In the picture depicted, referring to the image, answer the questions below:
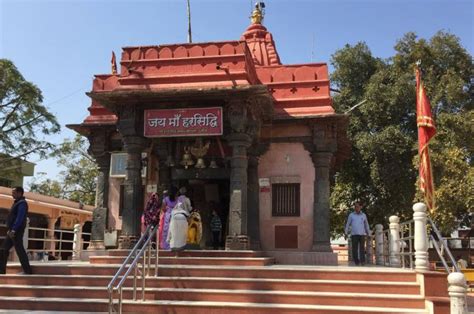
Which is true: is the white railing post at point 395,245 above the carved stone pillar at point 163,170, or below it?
below

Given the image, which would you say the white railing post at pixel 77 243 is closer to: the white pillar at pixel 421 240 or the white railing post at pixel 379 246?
the white railing post at pixel 379 246

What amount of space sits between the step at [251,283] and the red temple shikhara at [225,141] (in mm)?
2054

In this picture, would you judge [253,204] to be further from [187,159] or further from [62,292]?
[62,292]

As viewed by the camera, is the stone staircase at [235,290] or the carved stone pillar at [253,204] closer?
the stone staircase at [235,290]

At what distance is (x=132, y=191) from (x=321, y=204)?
15.9ft

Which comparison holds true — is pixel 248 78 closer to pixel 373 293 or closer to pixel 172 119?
pixel 172 119

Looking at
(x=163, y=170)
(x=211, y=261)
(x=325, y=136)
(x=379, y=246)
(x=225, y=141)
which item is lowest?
(x=211, y=261)

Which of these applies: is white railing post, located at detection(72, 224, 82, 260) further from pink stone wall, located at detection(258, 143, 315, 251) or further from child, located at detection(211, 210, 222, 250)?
pink stone wall, located at detection(258, 143, 315, 251)

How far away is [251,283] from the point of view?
8.78m

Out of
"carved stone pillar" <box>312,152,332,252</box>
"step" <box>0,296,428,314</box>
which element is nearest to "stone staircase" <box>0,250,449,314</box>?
"step" <box>0,296,428,314</box>

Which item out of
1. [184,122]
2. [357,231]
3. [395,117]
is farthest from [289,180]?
[395,117]

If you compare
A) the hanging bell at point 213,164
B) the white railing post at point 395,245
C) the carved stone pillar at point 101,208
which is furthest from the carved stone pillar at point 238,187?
the carved stone pillar at point 101,208

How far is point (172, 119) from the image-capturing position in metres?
11.7

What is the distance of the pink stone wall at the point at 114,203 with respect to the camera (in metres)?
14.7
